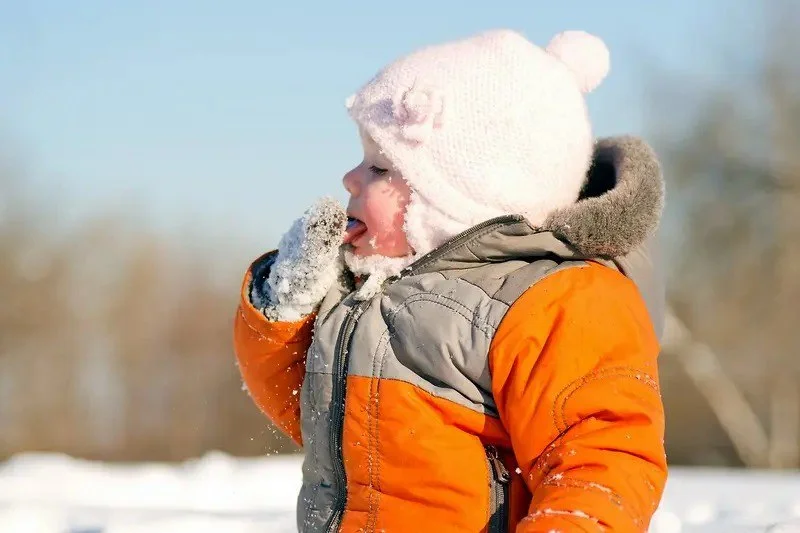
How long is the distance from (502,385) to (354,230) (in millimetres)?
578

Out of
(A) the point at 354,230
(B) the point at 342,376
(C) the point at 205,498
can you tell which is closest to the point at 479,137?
(A) the point at 354,230

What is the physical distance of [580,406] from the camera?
171 centimetres

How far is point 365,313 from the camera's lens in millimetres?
2014

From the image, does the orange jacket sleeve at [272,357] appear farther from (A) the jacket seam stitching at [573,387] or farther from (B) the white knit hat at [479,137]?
(A) the jacket seam stitching at [573,387]

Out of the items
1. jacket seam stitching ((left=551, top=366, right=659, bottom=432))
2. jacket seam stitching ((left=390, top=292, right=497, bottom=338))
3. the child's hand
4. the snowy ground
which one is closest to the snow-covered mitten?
the child's hand

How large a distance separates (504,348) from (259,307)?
2.34 ft

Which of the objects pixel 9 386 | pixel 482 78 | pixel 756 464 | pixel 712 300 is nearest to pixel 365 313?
pixel 482 78

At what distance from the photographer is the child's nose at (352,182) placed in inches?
84.6

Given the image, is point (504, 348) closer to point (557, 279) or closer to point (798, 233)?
point (557, 279)

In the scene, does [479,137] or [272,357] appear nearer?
[479,137]

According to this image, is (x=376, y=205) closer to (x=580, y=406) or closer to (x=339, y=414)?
(x=339, y=414)

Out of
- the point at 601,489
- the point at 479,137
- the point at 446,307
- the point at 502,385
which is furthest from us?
the point at 479,137

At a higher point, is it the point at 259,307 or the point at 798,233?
the point at 259,307

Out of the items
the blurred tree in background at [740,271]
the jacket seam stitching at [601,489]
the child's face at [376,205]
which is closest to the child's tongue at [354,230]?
the child's face at [376,205]
